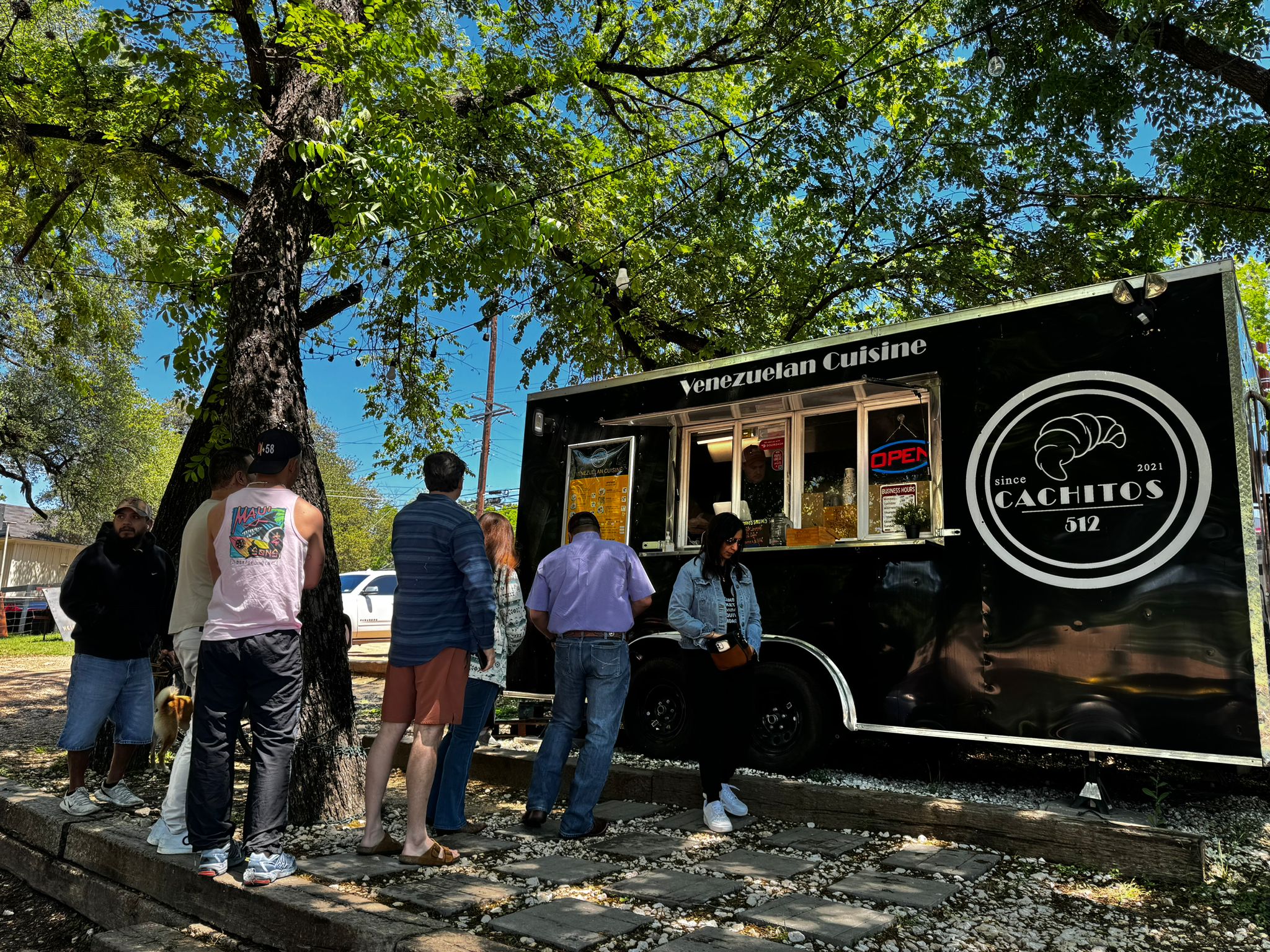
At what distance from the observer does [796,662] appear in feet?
19.0

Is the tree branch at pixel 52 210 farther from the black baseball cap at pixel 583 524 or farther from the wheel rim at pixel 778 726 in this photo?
the wheel rim at pixel 778 726

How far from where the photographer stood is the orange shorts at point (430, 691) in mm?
4109

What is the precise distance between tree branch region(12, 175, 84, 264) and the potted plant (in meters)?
8.37

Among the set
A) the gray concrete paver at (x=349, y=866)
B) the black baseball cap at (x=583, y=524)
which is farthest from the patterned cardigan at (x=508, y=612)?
the gray concrete paver at (x=349, y=866)

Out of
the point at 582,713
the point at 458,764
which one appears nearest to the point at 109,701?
the point at 458,764

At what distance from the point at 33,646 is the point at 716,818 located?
812 inches

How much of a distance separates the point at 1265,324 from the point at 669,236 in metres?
13.9

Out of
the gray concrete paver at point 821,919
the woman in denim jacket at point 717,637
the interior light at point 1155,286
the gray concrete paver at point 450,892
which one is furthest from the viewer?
the woman in denim jacket at point 717,637

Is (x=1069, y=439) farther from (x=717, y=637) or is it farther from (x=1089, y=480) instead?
(x=717, y=637)

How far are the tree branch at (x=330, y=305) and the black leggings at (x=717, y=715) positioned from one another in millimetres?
6032

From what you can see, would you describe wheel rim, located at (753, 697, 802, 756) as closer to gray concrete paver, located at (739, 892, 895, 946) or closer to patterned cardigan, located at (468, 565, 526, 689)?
patterned cardigan, located at (468, 565, 526, 689)

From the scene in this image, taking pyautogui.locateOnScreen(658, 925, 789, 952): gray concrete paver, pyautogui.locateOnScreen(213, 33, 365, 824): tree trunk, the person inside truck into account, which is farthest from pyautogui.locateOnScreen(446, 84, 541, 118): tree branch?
pyautogui.locateOnScreen(658, 925, 789, 952): gray concrete paver

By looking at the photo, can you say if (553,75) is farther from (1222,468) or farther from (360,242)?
(1222,468)

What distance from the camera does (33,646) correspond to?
19797 mm
